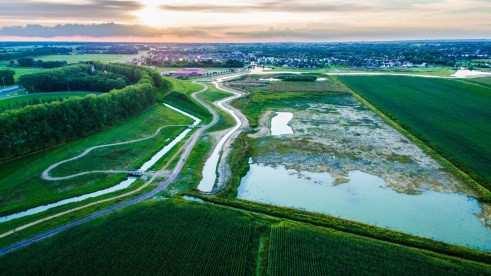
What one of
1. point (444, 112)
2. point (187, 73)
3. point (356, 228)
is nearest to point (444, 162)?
point (356, 228)

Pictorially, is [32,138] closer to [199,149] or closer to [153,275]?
[199,149]

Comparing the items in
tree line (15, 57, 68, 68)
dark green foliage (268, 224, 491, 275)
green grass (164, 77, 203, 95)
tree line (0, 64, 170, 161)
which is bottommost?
dark green foliage (268, 224, 491, 275)

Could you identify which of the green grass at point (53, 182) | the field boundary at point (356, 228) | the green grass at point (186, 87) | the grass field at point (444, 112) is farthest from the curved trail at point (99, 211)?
the green grass at point (186, 87)

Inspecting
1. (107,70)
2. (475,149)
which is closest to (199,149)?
Result: (475,149)

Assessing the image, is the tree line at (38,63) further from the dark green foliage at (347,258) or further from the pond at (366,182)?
the dark green foliage at (347,258)

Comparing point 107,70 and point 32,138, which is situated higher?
point 107,70

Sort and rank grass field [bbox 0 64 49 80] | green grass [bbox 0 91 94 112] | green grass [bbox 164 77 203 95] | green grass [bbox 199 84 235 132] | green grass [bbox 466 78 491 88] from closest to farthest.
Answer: green grass [bbox 199 84 235 132], green grass [bbox 0 91 94 112], green grass [bbox 164 77 203 95], green grass [bbox 466 78 491 88], grass field [bbox 0 64 49 80]

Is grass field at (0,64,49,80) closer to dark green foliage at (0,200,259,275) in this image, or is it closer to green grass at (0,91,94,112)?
green grass at (0,91,94,112)

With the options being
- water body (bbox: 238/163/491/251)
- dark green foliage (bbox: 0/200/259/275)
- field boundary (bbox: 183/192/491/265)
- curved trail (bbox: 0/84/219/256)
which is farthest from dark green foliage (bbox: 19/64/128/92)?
dark green foliage (bbox: 0/200/259/275)
